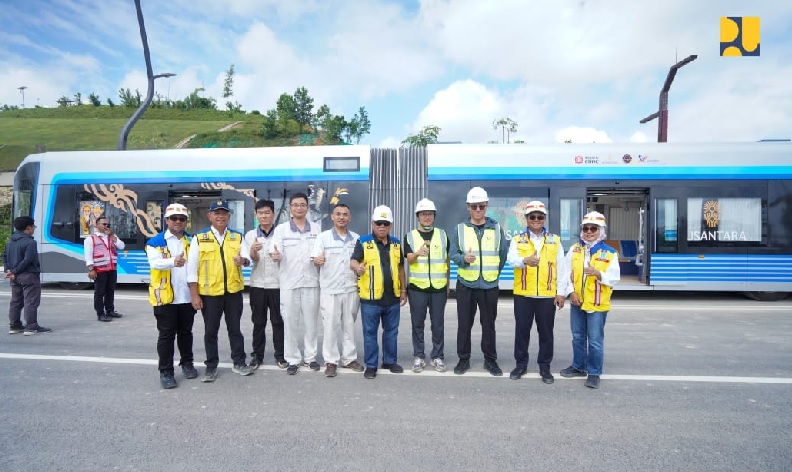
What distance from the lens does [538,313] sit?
4.92 metres

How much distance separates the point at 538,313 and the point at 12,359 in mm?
6187

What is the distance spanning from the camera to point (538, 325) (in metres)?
4.95

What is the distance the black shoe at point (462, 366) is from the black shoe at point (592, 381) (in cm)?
121

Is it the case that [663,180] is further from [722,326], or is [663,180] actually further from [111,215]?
[111,215]

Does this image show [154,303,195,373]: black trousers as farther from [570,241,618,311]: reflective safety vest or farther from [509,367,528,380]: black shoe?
[570,241,618,311]: reflective safety vest

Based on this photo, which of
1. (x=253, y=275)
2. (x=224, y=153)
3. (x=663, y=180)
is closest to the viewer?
(x=253, y=275)

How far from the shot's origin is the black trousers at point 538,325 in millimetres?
4879

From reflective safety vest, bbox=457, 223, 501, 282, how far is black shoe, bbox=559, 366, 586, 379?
47.7 inches

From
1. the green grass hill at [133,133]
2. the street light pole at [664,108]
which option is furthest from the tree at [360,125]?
the street light pole at [664,108]

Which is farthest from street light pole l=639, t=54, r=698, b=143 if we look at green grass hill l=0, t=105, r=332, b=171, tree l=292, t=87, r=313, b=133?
tree l=292, t=87, r=313, b=133

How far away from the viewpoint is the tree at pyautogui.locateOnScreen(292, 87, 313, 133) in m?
75.1

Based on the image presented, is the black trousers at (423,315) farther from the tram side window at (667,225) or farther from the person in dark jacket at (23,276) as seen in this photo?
the tram side window at (667,225)

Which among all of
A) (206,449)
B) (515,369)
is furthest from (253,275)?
(515,369)

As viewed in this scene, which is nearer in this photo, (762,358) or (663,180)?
(762,358)
